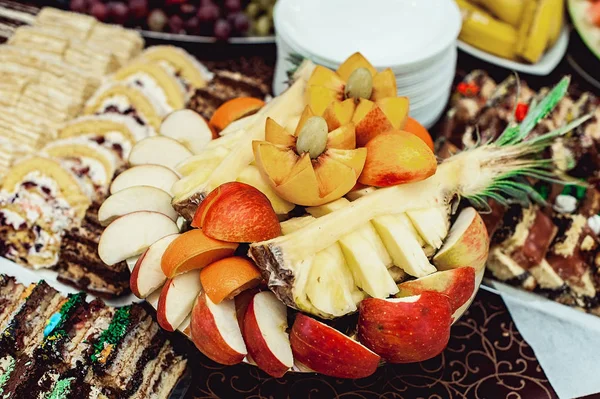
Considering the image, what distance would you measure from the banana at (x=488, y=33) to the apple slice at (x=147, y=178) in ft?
6.68

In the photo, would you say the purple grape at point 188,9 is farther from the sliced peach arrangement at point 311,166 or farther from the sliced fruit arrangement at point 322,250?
the sliced peach arrangement at point 311,166

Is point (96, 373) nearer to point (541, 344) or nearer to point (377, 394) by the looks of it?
point (377, 394)

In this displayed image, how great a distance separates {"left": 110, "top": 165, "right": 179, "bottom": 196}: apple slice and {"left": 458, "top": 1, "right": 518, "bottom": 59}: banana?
203 cm

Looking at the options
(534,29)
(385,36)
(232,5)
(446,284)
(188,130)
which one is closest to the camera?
(446,284)

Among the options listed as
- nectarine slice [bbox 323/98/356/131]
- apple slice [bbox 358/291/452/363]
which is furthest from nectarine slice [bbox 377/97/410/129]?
apple slice [bbox 358/291/452/363]

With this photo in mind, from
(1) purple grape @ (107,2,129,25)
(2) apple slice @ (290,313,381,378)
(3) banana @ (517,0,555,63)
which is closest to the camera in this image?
(2) apple slice @ (290,313,381,378)

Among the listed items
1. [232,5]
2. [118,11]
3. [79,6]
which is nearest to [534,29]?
[232,5]

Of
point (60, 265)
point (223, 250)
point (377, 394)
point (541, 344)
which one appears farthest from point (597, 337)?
point (60, 265)

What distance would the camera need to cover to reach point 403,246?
1.69 metres

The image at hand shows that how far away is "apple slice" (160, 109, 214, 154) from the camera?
213cm

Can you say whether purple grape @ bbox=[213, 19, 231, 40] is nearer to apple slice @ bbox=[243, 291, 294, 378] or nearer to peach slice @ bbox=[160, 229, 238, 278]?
peach slice @ bbox=[160, 229, 238, 278]

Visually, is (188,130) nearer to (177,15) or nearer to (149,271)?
(149,271)

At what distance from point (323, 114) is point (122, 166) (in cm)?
88

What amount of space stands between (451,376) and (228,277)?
0.92 m
